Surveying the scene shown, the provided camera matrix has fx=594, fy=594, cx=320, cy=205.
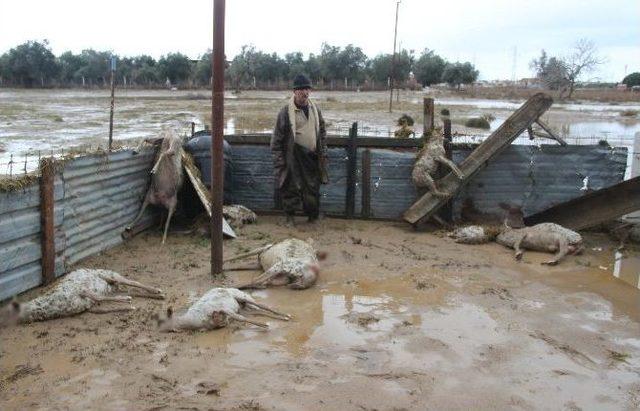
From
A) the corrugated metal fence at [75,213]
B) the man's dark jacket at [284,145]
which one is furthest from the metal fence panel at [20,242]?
the man's dark jacket at [284,145]

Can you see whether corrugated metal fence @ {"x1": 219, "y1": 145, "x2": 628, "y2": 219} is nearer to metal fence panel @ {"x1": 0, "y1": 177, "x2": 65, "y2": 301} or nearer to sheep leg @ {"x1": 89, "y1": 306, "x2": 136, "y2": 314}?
metal fence panel @ {"x1": 0, "y1": 177, "x2": 65, "y2": 301}

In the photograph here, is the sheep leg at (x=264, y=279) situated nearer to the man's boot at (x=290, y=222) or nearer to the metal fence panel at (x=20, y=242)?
the metal fence panel at (x=20, y=242)

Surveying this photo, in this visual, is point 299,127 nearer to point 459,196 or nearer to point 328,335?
point 459,196

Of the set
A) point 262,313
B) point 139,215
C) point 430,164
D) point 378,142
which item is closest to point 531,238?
point 430,164

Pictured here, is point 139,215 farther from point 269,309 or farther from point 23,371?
point 23,371

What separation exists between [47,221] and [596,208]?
24.1 feet

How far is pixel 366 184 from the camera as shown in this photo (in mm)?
9734

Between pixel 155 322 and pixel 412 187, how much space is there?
5.36 metres

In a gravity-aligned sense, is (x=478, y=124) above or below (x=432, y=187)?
above

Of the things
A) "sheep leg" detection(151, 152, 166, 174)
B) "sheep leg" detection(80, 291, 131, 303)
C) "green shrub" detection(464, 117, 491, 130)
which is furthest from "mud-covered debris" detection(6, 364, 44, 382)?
"green shrub" detection(464, 117, 491, 130)

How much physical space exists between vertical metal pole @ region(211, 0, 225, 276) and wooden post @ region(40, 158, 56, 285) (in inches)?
66.0

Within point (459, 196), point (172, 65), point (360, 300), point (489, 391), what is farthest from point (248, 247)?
point (172, 65)

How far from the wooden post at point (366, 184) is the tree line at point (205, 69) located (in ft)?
155

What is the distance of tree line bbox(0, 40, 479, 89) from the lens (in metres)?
58.7
